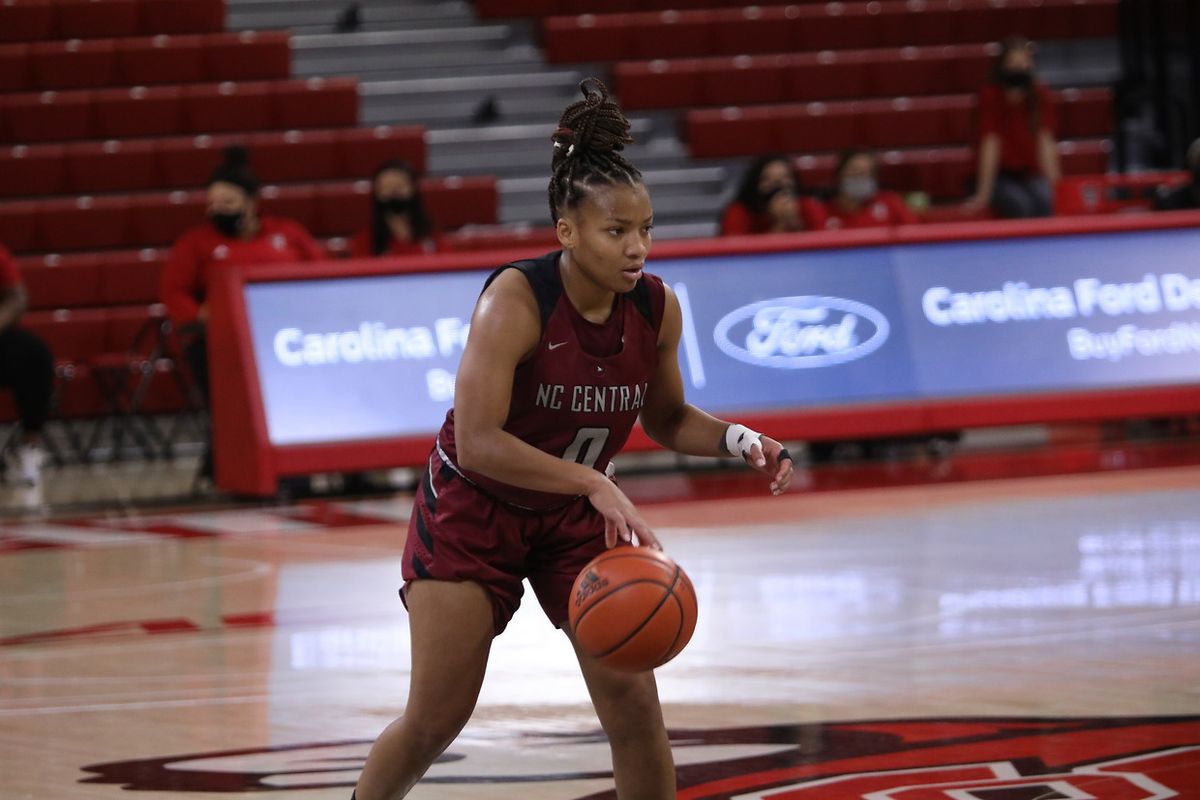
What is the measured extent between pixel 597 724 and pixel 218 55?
12515 mm

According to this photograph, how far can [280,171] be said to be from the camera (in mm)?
15680

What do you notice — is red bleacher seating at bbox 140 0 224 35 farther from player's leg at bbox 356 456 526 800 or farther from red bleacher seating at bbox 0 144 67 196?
player's leg at bbox 356 456 526 800

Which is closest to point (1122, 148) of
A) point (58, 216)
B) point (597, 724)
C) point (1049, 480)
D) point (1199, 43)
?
point (1199, 43)

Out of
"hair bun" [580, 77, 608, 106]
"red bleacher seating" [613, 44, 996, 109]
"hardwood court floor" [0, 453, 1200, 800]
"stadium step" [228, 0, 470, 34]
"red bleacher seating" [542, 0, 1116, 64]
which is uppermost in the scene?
"stadium step" [228, 0, 470, 34]

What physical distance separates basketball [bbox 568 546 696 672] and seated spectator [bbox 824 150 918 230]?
860 centimetres

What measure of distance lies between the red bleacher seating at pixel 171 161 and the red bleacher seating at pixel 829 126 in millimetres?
2656

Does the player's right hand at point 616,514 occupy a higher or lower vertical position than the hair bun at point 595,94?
lower

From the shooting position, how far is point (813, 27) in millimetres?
17734

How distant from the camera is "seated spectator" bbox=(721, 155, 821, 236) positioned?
11.6 metres

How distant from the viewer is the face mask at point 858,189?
1198 cm

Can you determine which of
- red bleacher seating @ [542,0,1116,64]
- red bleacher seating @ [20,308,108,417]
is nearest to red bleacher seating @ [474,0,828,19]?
red bleacher seating @ [542,0,1116,64]

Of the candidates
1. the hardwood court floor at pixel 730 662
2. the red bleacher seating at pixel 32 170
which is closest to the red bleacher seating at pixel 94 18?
the red bleacher seating at pixel 32 170

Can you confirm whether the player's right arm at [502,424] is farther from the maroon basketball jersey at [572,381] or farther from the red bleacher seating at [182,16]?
the red bleacher seating at [182,16]

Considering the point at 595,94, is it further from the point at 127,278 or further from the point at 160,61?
the point at 160,61
